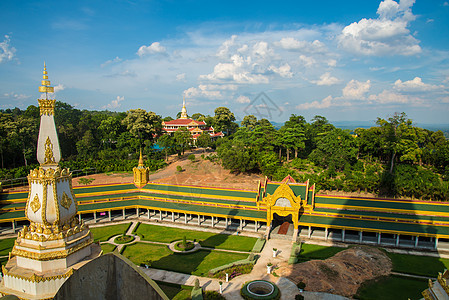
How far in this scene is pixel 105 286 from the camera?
7.11 m

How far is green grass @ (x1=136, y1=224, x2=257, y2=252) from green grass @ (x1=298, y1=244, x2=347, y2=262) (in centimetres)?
477

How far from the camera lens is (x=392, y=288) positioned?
2120cm

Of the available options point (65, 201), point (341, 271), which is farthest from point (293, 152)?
point (65, 201)

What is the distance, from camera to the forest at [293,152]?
46188mm

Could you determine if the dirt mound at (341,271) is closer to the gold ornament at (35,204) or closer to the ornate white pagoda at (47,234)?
the ornate white pagoda at (47,234)

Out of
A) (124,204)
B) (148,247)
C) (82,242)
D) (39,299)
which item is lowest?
(148,247)

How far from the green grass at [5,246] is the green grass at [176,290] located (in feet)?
51.5

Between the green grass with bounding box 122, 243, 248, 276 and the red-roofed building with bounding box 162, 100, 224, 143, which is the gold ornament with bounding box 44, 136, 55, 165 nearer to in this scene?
the green grass with bounding box 122, 243, 248, 276

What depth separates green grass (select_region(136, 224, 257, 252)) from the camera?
28.2 metres

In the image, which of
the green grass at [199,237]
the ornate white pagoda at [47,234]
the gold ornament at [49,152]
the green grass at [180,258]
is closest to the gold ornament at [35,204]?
the ornate white pagoda at [47,234]

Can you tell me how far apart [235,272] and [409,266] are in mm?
14258

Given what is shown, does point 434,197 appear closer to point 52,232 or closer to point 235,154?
point 235,154

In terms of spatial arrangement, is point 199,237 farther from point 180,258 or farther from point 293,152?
point 293,152

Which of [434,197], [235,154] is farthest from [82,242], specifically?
[434,197]
